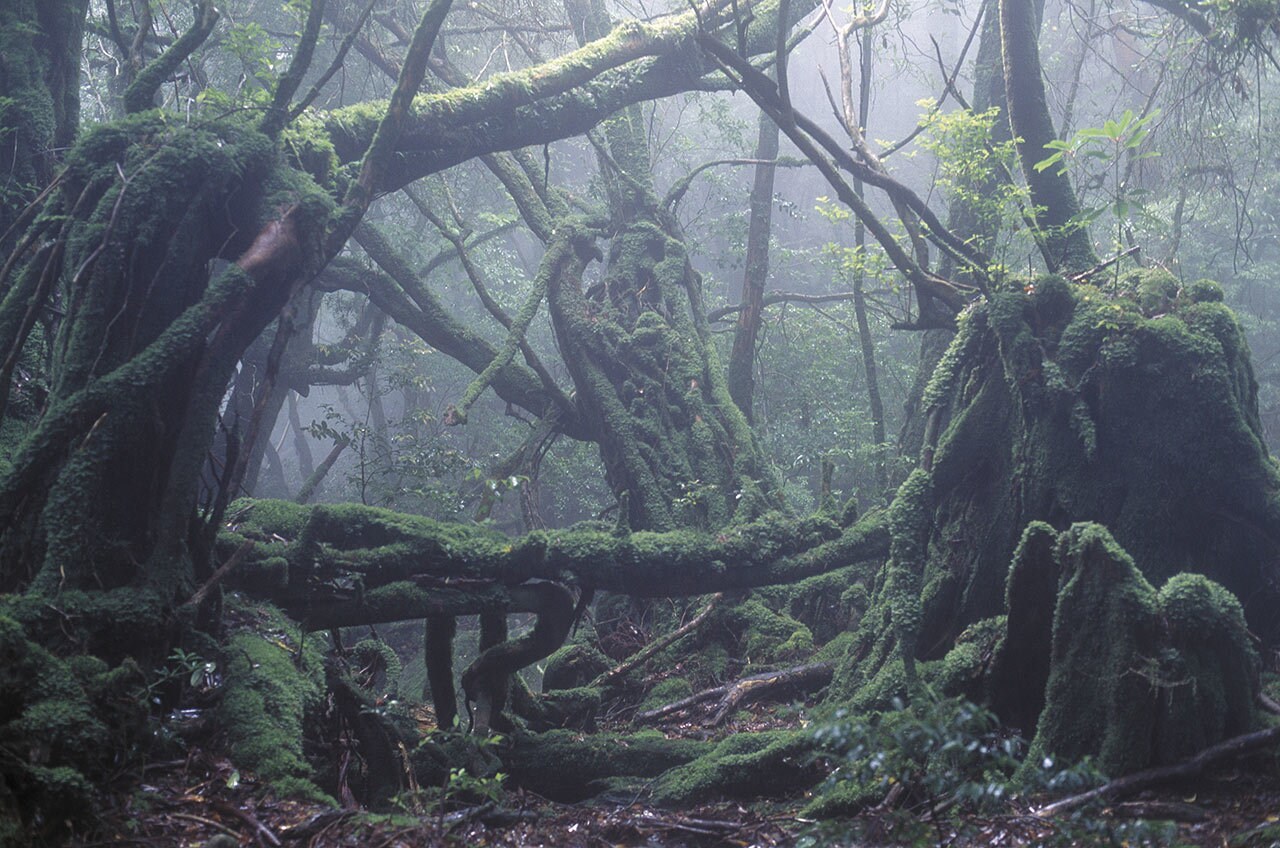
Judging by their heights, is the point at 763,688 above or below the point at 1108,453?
below

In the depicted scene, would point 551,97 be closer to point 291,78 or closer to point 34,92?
point 291,78

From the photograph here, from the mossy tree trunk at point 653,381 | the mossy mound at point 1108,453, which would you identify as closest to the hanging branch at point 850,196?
the mossy mound at point 1108,453

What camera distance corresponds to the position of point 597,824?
439 centimetres

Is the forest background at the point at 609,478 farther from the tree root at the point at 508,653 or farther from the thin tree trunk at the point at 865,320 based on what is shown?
the thin tree trunk at the point at 865,320

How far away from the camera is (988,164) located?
789 cm

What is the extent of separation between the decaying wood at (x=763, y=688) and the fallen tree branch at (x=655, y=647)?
0.42 m

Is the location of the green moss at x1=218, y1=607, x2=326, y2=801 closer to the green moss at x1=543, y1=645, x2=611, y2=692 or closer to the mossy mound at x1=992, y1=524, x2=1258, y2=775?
the green moss at x1=543, y1=645, x2=611, y2=692

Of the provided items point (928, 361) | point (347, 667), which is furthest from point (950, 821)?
point (928, 361)

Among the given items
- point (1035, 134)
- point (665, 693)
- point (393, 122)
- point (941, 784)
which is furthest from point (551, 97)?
point (941, 784)

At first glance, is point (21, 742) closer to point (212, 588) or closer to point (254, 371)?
point (212, 588)

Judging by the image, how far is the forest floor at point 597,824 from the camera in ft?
10.6

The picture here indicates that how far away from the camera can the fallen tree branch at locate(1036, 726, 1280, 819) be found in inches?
151

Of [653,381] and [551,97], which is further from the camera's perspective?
[653,381]

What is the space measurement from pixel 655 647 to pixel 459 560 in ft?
7.87
